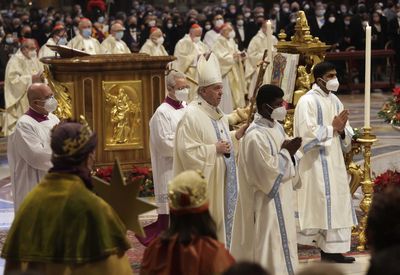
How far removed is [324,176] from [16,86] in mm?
9455

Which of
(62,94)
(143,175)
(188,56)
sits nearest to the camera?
(143,175)

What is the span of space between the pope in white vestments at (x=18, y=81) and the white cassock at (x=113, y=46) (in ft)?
5.72

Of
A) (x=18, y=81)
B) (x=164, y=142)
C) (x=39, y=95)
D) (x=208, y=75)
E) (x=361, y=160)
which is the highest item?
(x=208, y=75)

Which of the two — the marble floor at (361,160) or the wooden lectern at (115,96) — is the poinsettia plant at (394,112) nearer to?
the marble floor at (361,160)

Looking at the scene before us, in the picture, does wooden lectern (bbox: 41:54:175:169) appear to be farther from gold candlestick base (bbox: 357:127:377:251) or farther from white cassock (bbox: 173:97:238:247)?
white cassock (bbox: 173:97:238:247)

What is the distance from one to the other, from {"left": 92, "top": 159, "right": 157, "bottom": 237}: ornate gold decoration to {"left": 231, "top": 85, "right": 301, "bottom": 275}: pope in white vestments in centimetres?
212

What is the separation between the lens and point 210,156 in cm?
839

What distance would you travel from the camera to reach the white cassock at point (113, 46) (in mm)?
19625

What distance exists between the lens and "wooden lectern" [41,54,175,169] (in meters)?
12.3

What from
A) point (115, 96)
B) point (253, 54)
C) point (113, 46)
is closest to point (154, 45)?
point (113, 46)

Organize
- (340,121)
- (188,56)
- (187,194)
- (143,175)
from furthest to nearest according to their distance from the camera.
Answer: (188,56) → (143,175) → (340,121) → (187,194)

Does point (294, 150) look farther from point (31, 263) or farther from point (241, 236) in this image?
point (31, 263)

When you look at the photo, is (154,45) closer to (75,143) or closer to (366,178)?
(366,178)

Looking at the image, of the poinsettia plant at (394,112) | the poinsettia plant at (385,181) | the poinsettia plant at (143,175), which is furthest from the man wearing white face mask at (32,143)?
the poinsettia plant at (143,175)
